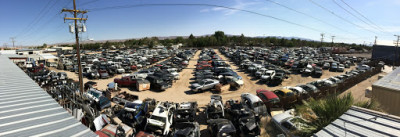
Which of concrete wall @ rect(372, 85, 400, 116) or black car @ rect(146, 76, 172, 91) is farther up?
concrete wall @ rect(372, 85, 400, 116)

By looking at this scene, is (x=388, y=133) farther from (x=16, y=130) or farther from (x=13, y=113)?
(x=13, y=113)

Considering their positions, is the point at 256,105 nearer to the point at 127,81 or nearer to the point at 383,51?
the point at 127,81

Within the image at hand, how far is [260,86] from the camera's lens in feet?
69.6

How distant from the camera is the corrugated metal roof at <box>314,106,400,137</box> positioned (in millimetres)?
4285

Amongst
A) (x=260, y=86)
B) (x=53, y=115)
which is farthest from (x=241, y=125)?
(x=260, y=86)

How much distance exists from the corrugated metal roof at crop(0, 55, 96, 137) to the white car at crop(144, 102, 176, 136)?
4.34 m

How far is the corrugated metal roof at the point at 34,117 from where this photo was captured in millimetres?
4356

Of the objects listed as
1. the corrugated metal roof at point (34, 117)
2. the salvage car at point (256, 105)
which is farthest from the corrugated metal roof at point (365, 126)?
the corrugated metal roof at point (34, 117)

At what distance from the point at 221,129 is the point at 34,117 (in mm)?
7094

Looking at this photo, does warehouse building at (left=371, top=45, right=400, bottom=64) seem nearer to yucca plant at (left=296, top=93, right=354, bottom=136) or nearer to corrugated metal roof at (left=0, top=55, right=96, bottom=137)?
yucca plant at (left=296, top=93, right=354, bottom=136)

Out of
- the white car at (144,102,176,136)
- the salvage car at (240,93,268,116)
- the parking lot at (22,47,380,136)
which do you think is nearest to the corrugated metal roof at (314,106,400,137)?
the parking lot at (22,47,380,136)

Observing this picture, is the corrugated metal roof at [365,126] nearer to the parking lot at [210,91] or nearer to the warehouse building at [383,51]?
the parking lot at [210,91]

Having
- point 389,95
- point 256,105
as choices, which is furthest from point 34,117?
point 389,95

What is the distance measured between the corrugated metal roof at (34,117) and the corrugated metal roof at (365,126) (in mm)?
6404
